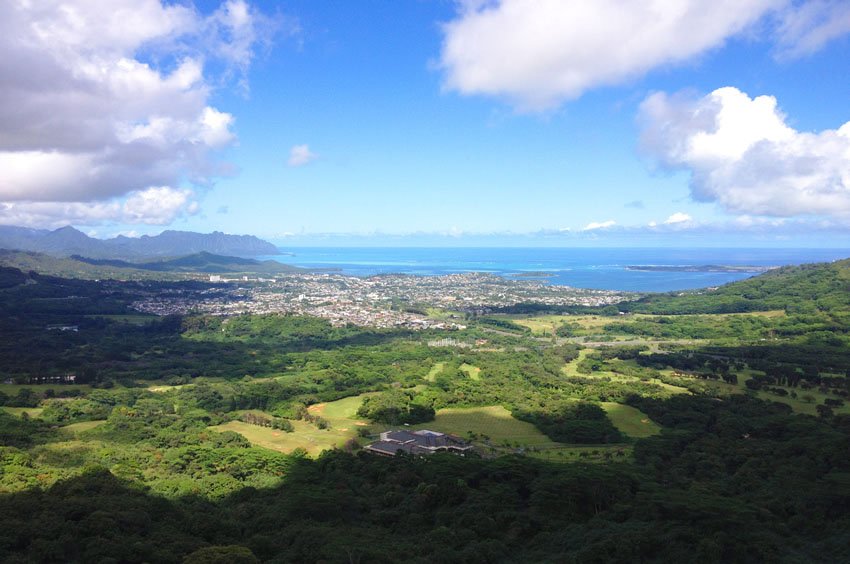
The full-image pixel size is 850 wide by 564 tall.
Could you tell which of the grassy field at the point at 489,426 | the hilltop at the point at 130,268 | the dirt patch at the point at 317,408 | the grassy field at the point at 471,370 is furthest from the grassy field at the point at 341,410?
the hilltop at the point at 130,268

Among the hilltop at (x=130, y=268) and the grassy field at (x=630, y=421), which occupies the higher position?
the hilltop at (x=130, y=268)

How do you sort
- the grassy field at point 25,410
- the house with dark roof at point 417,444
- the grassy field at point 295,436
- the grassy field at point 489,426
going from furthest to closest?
the grassy field at point 25,410, the grassy field at point 489,426, the grassy field at point 295,436, the house with dark roof at point 417,444

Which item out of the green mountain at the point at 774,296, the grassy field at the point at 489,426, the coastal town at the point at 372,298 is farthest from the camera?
the coastal town at the point at 372,298

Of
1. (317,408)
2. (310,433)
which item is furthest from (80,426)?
(317,408)

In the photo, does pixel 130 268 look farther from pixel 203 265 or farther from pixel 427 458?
pixel 427 458

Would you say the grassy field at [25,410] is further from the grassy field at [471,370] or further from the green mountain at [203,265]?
the green mountain at [203,265]

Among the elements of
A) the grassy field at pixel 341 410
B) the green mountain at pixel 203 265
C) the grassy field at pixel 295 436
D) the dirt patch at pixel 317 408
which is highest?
the green mountain at pixel 203 265

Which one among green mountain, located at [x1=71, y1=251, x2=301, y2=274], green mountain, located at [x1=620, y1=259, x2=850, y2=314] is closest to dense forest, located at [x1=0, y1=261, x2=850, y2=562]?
green mountain, located at [x1=620, y1=259, x2=850, y2=314]
